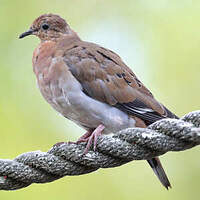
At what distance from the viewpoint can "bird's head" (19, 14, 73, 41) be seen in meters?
5.88

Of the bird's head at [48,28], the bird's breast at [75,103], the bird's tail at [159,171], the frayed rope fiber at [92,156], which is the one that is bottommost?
the frayed rope fiber at [92,156]

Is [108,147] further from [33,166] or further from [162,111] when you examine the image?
[162,111]

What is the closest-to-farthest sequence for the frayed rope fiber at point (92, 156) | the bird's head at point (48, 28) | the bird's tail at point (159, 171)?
the frayed rope fiber at point (92, 156), the bird's tail at point (159, 171), the bird's head at point (48, 28)

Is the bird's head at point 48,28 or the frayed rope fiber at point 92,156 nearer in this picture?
the frayed rope fiber at point 92,156

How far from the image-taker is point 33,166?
361 cm

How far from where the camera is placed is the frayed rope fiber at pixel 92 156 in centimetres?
330

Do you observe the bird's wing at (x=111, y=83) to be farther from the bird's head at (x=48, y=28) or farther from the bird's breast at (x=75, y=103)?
the bird's head at (x=48, y=28)

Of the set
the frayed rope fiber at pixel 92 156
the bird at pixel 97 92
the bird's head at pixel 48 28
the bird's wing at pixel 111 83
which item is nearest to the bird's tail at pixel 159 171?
the bird at pixel 97 92

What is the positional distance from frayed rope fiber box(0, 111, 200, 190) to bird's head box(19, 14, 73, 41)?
2.34 metres

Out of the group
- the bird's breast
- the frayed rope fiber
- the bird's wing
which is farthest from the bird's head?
the frayed rope fiber

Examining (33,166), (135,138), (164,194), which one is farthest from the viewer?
(164,194)

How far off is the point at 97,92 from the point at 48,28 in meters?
1.43

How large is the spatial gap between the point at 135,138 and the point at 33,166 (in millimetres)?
723

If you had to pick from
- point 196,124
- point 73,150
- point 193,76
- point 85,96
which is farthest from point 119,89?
point 193,76
